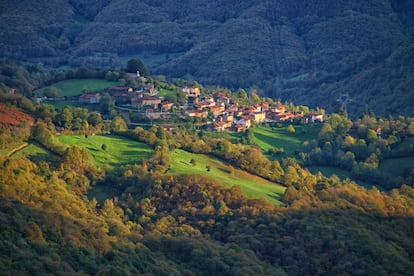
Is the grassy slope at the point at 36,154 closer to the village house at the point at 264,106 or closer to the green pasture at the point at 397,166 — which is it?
the green pasture at the point at 397,166

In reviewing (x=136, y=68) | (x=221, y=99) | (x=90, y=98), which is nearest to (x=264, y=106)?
(x=221, y=99)

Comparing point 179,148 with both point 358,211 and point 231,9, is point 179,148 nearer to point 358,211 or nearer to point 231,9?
point 358,211

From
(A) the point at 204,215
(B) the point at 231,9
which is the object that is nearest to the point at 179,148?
(A) the point at 204,215

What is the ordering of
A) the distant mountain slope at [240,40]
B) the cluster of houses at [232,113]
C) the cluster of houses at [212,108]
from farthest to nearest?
1. the distant mountain slope at [240,40]
2. the cluster of houses at [232,113]
3. the cluster of houses at [212,108]

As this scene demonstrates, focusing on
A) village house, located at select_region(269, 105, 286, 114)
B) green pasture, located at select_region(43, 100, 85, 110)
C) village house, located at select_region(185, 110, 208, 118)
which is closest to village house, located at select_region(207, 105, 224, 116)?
village house, located at select_region(185, 110, 208, 118)

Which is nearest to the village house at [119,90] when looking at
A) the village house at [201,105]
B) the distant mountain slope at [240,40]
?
the village house at [201,105]
